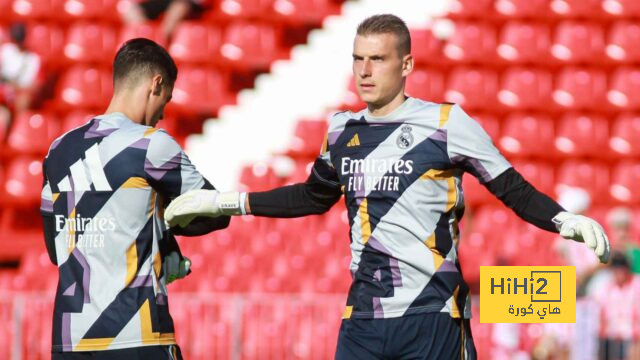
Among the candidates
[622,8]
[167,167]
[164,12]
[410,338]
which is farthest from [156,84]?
[622,8]

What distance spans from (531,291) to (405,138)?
0.77m

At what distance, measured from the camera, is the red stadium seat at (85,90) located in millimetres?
12789

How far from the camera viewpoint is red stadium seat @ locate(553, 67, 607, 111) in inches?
515

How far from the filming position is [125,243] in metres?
4.58

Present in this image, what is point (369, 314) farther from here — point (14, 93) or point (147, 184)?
point (14, 93)

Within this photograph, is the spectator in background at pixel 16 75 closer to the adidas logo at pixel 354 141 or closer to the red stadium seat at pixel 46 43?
the red stadium seat at pixel 46 43

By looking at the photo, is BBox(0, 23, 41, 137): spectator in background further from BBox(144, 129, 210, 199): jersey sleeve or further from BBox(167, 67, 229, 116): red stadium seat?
BBox(144, 129, 210, 199): jersey sleeve

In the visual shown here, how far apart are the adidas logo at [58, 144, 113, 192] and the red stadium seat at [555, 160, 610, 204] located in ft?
27.9

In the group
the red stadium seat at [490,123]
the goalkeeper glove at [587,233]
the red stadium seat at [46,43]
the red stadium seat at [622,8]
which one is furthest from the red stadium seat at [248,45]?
the goalkeeper glove at [587,233]

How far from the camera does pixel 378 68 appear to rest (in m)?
4.75

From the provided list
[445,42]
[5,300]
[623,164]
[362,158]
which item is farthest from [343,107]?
[362,158]

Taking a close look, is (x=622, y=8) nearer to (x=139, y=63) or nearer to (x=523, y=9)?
(x=523, y=9)

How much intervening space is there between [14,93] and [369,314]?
29.8ft

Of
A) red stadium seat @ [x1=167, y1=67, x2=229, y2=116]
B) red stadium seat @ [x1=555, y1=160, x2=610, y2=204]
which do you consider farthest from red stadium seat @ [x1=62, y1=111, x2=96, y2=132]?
red stadium seat @ [x1=555, y1=160, x2=610, y2=204]
